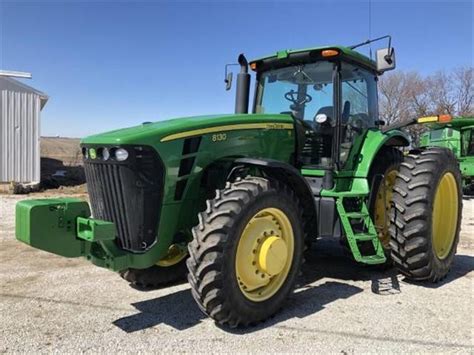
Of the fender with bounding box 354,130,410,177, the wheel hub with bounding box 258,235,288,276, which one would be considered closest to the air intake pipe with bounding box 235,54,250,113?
the fender with bounding box 354,130,410,177

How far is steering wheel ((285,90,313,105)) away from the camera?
5.44 m

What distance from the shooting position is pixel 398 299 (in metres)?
4.70

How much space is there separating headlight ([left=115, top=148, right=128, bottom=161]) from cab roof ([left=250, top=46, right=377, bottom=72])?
8.20 ft

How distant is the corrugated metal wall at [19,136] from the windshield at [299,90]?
41.6ft

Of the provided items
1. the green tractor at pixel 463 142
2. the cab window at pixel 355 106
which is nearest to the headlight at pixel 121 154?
the cab window at pixel 355 106

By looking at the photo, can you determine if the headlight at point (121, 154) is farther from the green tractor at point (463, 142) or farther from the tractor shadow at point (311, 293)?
the green tractor at point (463, 142)

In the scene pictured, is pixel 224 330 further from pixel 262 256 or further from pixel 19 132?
pixel 19 132

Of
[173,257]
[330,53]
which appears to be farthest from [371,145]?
[173,257]

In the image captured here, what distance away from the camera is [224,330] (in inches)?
150

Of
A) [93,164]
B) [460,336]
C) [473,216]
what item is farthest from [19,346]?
[473,216]

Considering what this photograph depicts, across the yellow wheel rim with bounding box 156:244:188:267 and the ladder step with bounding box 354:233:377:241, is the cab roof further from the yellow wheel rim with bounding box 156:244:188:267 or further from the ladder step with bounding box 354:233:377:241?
the yellow wheel rim with bounding box 156:244:188:267

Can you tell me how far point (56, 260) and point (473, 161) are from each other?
16.8m

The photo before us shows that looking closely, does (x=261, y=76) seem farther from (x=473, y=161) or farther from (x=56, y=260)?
(x=473, y=161)

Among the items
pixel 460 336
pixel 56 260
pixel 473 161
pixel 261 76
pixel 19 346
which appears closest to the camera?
pixel 19 346
